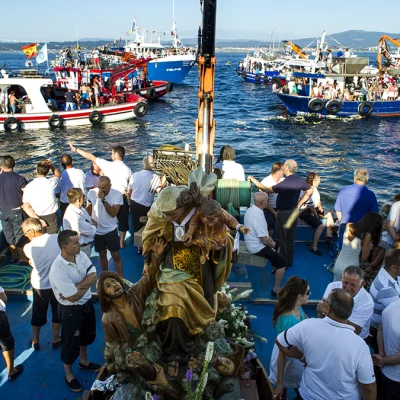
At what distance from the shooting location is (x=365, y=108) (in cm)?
2806

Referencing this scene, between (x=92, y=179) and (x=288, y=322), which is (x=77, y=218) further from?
(x=288, y=322)

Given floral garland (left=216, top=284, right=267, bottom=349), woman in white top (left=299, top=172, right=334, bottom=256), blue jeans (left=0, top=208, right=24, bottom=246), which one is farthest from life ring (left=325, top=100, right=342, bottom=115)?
floral garland (left=216, top=284, right=267, bottom=349)

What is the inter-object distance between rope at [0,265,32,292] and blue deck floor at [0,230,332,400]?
193 mm

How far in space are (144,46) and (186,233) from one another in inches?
1859

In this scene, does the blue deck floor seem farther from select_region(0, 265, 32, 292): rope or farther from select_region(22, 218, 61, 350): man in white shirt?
select_region(22, 218, 61, 350): man in white shirt

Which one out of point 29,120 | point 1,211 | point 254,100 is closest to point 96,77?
point 29,120

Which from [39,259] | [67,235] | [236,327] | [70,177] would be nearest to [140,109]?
[70,177]

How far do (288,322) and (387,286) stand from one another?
105 centimetres

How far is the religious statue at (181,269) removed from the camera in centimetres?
285

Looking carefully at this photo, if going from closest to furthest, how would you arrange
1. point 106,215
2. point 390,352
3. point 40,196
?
point 390,352 → point 106,215 → point 40,196

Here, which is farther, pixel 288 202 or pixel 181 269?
pixel 288 202

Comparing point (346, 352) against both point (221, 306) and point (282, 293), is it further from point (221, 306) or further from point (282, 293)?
point (221, 306)

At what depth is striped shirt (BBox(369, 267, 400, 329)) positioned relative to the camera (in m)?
3.67

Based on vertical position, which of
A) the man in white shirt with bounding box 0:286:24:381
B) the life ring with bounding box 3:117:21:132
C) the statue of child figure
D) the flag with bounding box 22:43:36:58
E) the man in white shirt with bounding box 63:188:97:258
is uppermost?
the flag with bounding box 22:43:36:58
